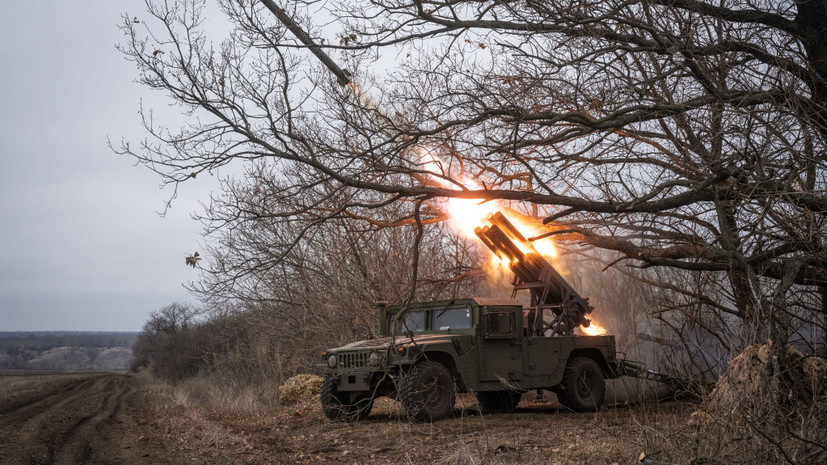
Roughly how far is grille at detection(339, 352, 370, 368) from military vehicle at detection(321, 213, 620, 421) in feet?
0.04

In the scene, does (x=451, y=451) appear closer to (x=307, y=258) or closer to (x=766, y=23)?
(x=766, y=23)

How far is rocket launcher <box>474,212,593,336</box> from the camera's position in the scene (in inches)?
466

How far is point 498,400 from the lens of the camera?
12211 millimetres

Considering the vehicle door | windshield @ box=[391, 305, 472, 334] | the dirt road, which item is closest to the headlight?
windshield @ box=[391, 305, 472, 334]

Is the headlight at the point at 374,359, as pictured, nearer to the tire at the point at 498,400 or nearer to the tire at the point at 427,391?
the tire at the point at 427,391

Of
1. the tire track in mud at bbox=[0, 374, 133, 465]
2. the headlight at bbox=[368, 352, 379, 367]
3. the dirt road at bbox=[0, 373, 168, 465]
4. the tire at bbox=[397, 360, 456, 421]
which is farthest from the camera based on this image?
the headlight at bbox=[368, 352, 379, 367]

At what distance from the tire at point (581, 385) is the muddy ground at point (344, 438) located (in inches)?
14.0

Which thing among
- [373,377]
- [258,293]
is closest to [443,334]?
[373,377]

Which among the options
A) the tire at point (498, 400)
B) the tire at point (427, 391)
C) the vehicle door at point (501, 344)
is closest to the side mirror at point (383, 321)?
the tire at point (498, 400)

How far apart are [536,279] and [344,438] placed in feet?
15.2

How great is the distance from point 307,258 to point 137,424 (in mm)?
6541

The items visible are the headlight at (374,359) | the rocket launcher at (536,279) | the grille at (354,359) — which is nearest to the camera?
the headlight at (374,359)

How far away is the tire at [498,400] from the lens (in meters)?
11.9

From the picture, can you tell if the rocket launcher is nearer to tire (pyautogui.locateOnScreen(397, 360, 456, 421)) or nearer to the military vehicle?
the military vehicle
